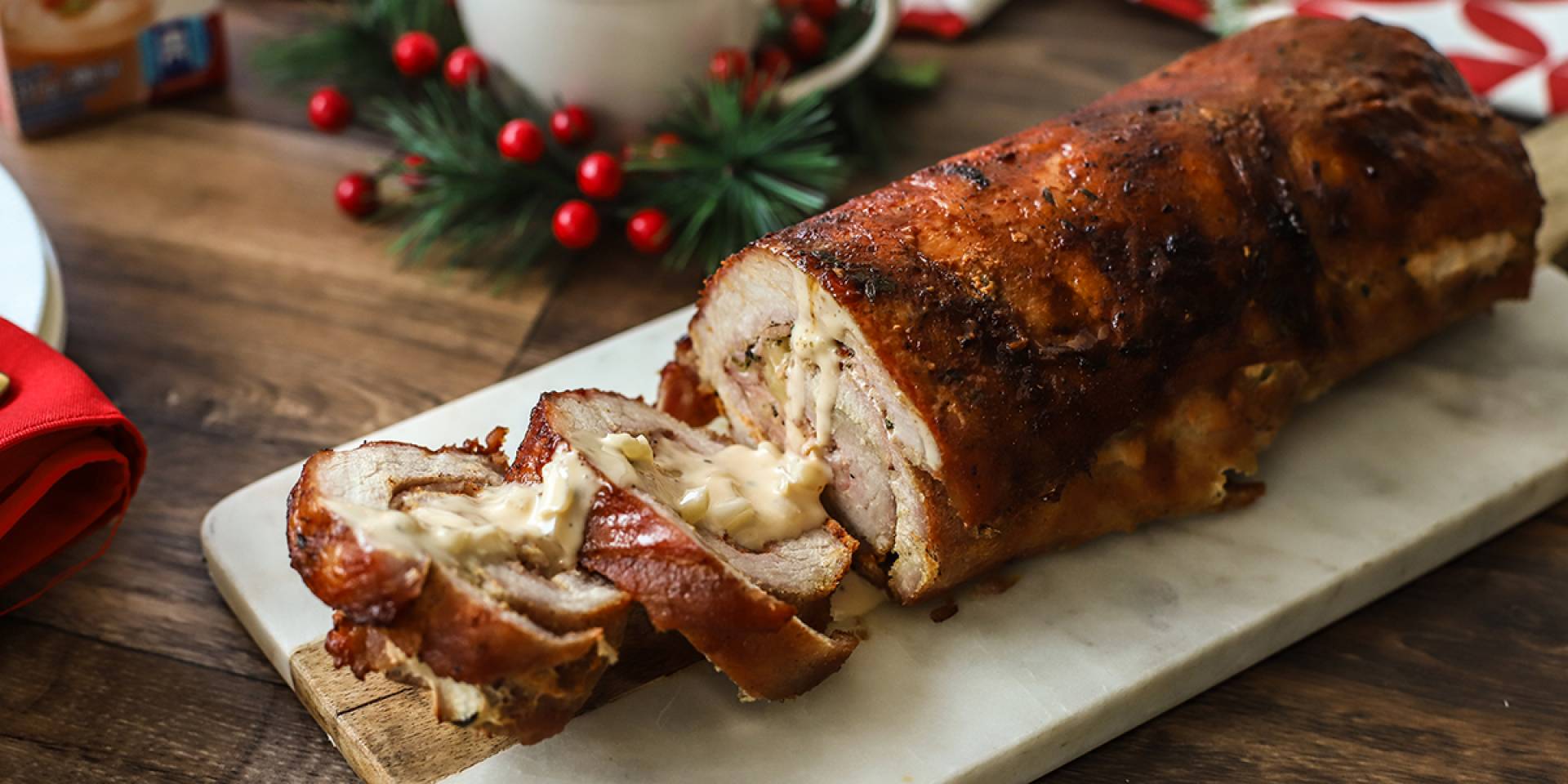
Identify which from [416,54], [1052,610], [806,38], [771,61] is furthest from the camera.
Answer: [806,38]

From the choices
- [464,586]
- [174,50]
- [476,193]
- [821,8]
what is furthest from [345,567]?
[821,8]

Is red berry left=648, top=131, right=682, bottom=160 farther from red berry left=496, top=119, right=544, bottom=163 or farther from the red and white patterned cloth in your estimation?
the red and white patterned cloth

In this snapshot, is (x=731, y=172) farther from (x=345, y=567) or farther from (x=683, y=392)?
(x=345, y=567)

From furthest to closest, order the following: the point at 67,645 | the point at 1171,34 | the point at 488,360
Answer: the point at 1171,34
the point at 488,360
the point at 67,645

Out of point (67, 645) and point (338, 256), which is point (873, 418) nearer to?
point (67, 645)

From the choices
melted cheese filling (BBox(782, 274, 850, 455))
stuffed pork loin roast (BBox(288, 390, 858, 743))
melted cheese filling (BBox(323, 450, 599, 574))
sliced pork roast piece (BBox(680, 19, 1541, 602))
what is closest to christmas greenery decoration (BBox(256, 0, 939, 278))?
sliced pork roast piece (BBox(680, 19, 1541, 602))

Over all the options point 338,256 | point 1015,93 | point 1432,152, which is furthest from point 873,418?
point 1015,93

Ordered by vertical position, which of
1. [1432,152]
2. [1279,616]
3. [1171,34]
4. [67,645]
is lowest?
[67,645]
